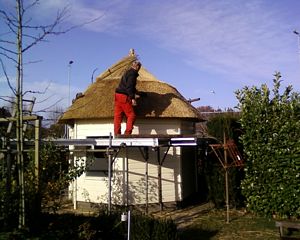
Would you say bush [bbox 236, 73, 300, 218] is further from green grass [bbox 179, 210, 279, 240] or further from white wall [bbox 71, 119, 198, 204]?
white wall [bbox 71, 119, 198, 204]

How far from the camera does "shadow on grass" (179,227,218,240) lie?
994 cm

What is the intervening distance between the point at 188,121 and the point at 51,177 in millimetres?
7782

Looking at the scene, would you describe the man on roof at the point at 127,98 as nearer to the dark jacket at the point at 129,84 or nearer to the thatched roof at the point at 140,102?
the dark jacket at the point at 129,84

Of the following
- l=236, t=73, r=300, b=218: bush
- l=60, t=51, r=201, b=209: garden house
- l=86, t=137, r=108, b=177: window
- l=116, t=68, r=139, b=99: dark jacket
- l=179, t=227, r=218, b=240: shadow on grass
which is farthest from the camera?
l=86, t=137, r=108, b=177: window

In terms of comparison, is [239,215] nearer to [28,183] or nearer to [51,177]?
[51,177]

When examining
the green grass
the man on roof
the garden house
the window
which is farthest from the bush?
the window

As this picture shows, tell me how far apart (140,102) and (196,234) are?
5.34 metres

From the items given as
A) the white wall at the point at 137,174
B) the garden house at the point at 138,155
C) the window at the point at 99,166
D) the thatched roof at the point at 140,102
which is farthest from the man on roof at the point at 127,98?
the window at the point at 99,166

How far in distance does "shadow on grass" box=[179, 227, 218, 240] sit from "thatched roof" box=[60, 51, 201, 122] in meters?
4.37

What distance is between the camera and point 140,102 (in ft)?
46.5

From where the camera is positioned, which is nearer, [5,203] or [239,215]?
[5,203]

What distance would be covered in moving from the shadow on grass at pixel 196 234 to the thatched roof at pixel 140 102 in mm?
4371

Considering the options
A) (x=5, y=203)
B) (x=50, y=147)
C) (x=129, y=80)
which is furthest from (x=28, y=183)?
(x=129, y=80)

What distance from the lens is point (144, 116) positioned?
542 inches
